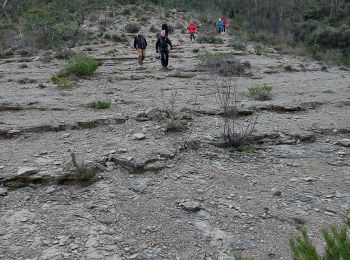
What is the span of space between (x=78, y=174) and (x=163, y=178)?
1.09 m

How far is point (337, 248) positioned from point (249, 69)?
1233cm

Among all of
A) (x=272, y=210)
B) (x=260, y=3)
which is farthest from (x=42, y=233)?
(x=260, y=3)

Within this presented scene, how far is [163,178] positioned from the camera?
5.05 m

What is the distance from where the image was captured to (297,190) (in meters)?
4.85

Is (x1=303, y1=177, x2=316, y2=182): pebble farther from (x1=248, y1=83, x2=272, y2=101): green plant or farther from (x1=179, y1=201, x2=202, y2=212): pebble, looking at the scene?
(x1=248, y1=83, x2=272, y2=101): green plant

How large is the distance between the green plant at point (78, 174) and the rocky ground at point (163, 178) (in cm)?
12

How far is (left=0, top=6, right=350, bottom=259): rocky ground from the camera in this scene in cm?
379

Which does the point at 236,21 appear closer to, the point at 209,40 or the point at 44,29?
the point at 209,40

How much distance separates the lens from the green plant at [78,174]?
16.0 ft

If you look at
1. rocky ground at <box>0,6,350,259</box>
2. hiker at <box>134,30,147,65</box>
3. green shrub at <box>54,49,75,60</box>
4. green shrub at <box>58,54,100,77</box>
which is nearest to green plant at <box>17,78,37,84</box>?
green shrub at <box>58,54,100,77</box>

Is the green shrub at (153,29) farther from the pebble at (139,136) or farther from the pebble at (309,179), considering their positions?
the pebble at (309,179)

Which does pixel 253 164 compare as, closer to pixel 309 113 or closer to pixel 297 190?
pixel 297 190

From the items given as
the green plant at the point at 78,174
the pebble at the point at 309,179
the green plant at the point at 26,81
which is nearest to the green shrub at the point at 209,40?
the green plant at the point at 26,81

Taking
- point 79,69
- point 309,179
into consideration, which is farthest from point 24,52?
point 309,179
